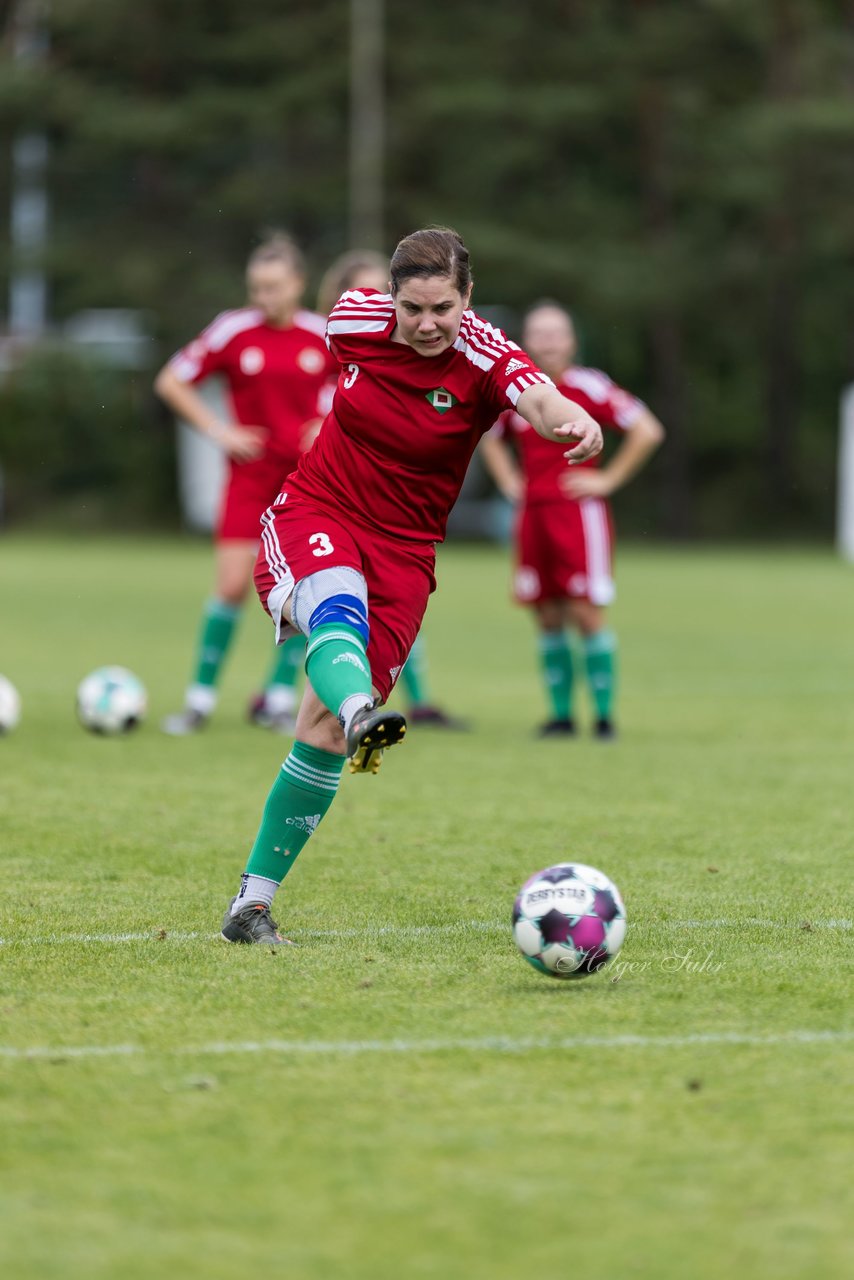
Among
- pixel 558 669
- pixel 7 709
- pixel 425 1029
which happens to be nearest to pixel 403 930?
pixel 425 1029

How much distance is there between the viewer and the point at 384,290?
9.11m

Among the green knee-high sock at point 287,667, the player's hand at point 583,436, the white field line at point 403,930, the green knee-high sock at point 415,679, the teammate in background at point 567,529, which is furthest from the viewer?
the green knee-high sock at point 287,667

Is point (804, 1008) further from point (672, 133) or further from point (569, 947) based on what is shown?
point (672, 133)

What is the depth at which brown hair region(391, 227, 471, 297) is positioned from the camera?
5.07 m

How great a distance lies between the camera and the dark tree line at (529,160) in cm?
3709

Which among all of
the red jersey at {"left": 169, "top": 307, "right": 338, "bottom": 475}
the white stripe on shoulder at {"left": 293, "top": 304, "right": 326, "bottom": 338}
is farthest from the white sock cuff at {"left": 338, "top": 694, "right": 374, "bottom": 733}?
the white stripe on shoulder at {"left": 293, "top": 304, "right": 326, "bottom": 338}

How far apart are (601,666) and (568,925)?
5841 millimetres

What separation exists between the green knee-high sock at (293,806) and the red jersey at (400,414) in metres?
0.67

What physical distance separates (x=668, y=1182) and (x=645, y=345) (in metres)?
40.1

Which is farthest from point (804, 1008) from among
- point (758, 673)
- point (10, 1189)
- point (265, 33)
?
point (265, 33)

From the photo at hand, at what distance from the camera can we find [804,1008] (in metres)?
4.41

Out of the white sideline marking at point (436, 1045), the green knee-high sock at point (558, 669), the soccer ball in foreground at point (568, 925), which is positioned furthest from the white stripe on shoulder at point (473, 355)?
the green knee-high sock at point (558, 669)

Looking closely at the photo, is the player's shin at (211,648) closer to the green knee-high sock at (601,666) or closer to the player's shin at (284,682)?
the player's shin at (284,682)

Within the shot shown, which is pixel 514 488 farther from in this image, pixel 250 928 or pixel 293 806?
pixel 250 928
